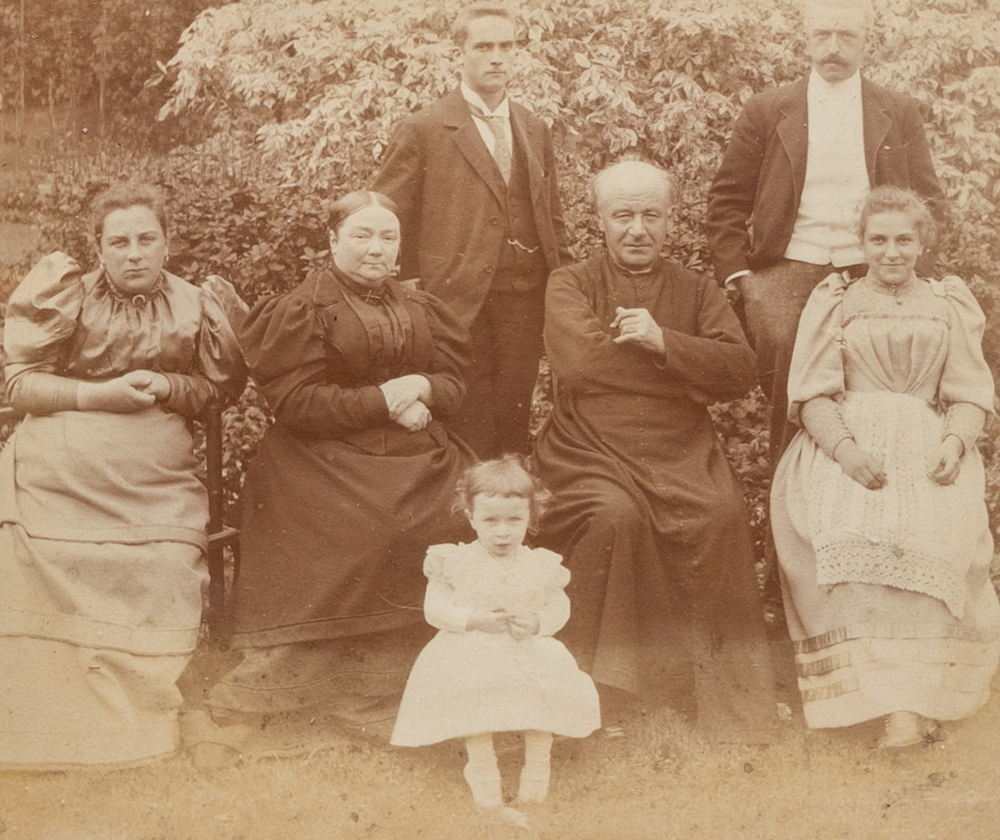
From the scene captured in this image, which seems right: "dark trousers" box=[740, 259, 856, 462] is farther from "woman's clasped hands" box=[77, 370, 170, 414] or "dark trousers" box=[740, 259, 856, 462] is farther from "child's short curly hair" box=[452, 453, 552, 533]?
"woman's clasped hands" box=[77, 370, 170, 414]

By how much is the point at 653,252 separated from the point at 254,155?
152 cm

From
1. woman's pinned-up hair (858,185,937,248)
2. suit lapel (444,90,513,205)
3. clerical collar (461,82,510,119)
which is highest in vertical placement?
clerical collar (461,82,510,119)

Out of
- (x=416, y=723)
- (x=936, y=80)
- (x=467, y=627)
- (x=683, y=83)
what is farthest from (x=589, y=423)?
(x=936, y=80)

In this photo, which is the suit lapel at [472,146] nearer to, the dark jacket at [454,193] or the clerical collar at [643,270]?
the dark jacket at [454,193]

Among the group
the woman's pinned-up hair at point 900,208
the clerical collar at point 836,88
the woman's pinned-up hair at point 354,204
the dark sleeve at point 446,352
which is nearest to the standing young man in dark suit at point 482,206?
the dark sleeve at point 446,352

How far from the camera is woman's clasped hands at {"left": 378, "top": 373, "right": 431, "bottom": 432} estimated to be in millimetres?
4043

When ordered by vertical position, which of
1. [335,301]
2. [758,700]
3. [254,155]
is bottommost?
[758,700]

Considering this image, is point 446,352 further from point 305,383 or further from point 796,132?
point 796,132

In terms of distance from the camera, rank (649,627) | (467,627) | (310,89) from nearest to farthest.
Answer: (467,627)
(649,627)
(310,89)

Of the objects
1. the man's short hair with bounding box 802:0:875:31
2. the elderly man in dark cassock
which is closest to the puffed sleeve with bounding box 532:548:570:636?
the elderly man in dark cassock

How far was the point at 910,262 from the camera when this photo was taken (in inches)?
165

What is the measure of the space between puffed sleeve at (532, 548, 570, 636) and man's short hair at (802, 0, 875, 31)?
205cm

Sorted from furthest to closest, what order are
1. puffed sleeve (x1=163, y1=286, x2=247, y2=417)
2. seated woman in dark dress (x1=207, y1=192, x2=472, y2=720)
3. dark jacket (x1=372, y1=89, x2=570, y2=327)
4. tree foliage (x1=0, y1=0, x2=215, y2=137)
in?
dark jacket (x1=372, y1=89, x2=570, y2=327), tree foliage (x1=0, y1=0, x2=215, y2=137), puffed sleeve (x1=163, y1=286, x2=247, y2=417), seated woman in dark dress (x1=207, y1=192, x2=472, y2=720)

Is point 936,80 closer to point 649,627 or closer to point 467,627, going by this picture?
point 649,627
